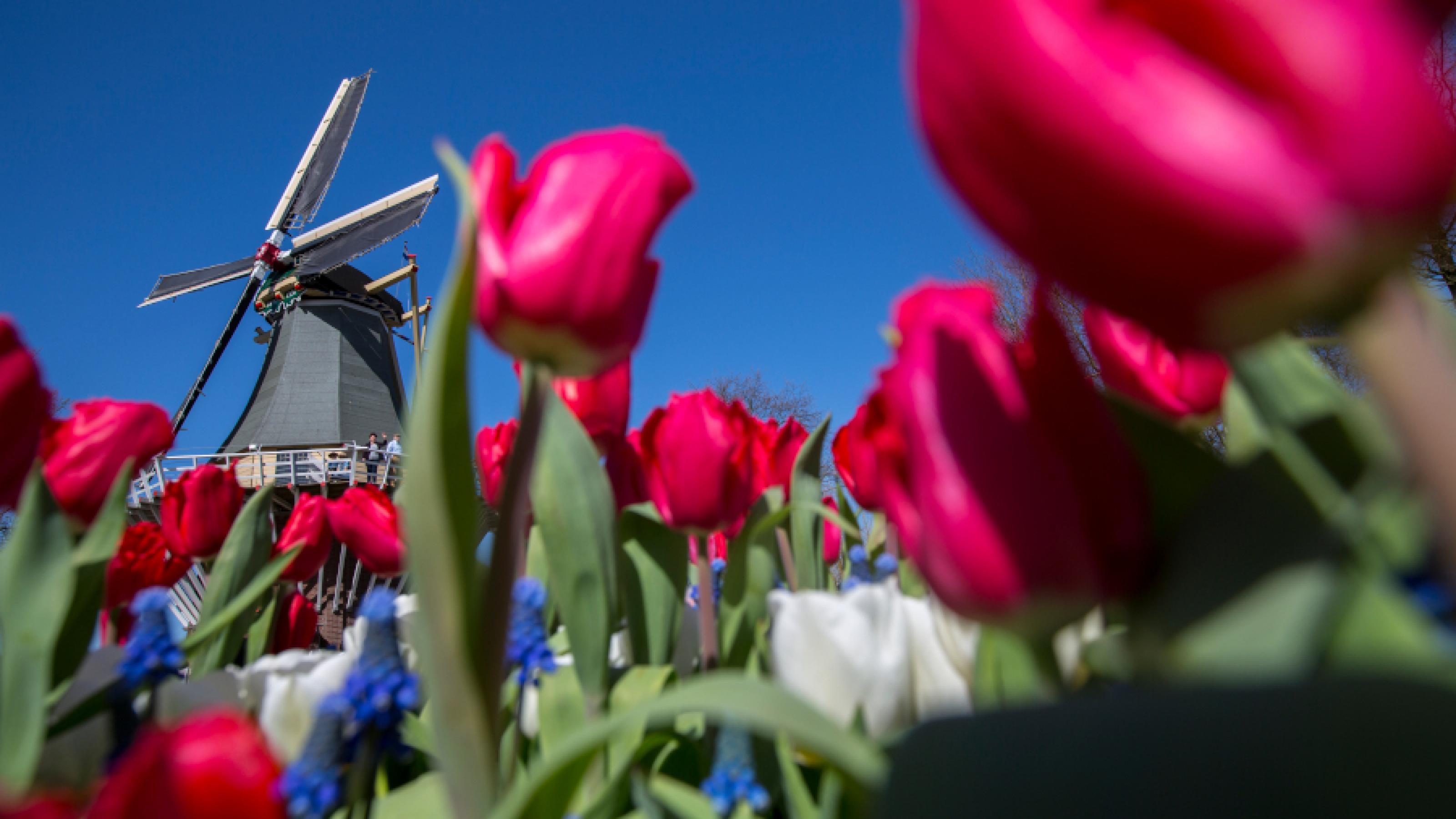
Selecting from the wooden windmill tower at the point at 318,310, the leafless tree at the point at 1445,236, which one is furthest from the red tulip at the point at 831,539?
the wooden windmill tower at the point at 318,310

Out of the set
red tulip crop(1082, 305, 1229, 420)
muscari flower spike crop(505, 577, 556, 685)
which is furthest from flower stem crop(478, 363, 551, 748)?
red tulip crop(1082, 305, 1229, 420)

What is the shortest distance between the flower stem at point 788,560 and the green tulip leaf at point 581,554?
446 mm

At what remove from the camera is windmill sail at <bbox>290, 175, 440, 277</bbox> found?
19703 millimetres

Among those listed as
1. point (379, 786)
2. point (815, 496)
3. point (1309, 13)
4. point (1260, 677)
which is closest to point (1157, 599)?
point (1260, 677)

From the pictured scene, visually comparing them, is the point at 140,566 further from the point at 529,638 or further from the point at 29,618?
the point at 529,638

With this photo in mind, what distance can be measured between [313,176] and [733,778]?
906 inches

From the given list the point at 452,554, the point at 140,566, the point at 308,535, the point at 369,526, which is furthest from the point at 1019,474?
the point at 140,566

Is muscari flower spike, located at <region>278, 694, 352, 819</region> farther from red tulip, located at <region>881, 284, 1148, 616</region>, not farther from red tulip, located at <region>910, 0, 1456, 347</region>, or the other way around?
red tulip, located at <region>910, 0, 1456, 347</region>

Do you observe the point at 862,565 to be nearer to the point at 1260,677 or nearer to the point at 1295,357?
the point at 1295,357

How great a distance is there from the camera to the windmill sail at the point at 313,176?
67.1 feet

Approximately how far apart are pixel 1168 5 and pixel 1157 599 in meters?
→ 0.21

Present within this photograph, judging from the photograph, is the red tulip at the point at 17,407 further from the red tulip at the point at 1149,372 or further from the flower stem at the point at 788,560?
the red tulip at the point at 1149,372

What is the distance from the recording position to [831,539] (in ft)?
6.30

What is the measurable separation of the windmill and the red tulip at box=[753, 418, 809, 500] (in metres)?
19.6
